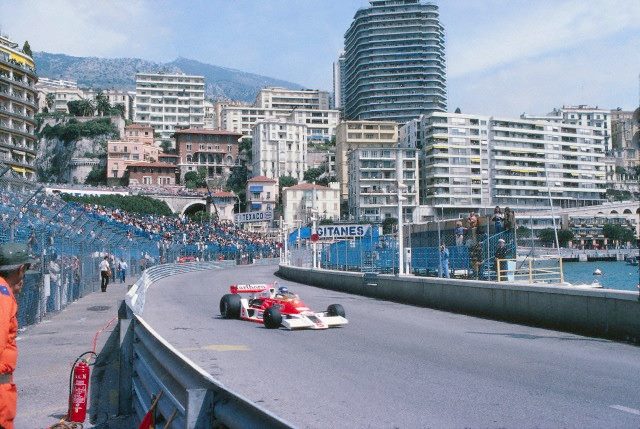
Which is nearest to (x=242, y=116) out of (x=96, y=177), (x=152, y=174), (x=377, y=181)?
(x=96, y=177)

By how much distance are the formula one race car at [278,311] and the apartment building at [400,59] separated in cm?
17187

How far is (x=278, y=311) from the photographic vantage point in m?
14.5

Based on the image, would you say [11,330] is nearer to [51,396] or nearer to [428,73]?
[51,396]

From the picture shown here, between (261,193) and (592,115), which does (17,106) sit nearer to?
(261,193)

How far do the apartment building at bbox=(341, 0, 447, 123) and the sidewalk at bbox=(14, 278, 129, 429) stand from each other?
6714 inches

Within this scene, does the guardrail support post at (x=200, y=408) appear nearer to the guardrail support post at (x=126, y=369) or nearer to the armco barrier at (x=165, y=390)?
the armco barrier at (x=165, y=390)

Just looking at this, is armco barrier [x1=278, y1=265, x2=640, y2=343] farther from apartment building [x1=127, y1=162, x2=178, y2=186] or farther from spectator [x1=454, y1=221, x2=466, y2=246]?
apartment building [x1=127, y1=162, x2=178, y2=186]

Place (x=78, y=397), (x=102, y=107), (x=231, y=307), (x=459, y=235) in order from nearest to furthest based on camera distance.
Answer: (x=78, y=397)
(x=231, y=307)
(x=459, y=235)
(x=102, y=107)

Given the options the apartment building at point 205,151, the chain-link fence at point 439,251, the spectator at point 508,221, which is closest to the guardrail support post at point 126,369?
the chain-link fence at point 439,251

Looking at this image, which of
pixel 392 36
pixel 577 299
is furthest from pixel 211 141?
pixel 577 299

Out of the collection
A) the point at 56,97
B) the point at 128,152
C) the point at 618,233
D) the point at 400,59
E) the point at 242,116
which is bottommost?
the point at 618,233

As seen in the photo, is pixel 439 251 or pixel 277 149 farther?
pixel 277 149

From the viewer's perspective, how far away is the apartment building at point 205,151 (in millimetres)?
150750

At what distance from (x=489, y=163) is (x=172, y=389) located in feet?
459
